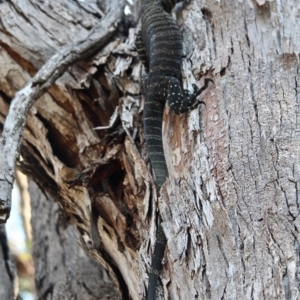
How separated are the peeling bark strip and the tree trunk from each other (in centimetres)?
11

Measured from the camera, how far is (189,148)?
278 cm

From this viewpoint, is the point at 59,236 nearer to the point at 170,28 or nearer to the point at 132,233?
the point at 132,233

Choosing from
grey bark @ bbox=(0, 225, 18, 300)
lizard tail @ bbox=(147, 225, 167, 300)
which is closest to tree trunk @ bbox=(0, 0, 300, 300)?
lizard tail @ bbox=(147, 225, 167, 300)

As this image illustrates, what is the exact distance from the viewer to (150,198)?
9.69 ft

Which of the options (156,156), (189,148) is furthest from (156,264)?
(156,156)

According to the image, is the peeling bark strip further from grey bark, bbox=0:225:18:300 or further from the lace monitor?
grey bark, bbox=0:225:18:300

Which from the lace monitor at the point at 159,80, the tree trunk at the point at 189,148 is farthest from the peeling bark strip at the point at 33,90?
the lace monitor at the point at 159,80

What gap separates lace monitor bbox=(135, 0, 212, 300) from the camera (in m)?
2.90

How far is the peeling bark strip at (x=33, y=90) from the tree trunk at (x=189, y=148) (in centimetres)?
11

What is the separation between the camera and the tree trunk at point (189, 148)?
223 centimetres

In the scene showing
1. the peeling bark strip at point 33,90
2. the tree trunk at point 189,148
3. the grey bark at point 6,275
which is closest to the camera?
the tree trunk at point 189,148

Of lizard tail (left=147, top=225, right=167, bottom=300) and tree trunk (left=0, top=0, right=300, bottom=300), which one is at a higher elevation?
tree trunk (left=0, top=0, right=300, bottom=300)

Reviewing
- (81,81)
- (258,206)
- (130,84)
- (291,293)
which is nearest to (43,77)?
(81,81)

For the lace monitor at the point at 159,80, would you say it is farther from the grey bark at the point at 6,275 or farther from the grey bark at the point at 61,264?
the grey bark at the point at 61,264
